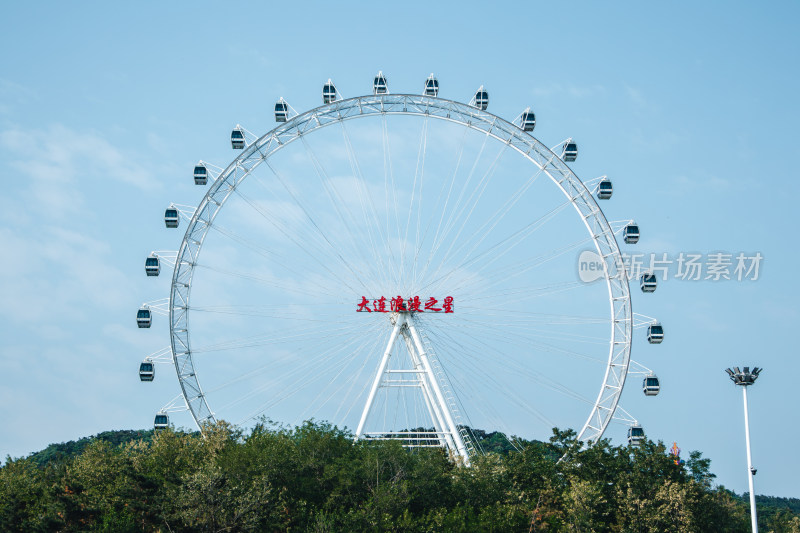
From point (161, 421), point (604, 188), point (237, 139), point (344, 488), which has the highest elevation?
→ point (237, 139)

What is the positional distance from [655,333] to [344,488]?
2041 cm

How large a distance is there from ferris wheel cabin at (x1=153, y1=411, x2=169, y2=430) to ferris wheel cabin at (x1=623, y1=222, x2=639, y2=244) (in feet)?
91.0

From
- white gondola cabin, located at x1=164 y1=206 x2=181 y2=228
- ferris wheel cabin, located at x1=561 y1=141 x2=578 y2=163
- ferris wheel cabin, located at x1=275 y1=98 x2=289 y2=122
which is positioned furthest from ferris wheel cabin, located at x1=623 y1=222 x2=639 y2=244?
white gondola cabin, located at x1=164 y1=206 x2=181 y2=228

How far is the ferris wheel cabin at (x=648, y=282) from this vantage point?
5397cm

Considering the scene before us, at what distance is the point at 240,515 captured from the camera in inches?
1574

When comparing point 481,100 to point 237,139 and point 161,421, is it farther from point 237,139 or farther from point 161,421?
point 161,421

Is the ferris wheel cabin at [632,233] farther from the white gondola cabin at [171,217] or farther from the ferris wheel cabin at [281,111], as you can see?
the white gondola cabin at [171,217]

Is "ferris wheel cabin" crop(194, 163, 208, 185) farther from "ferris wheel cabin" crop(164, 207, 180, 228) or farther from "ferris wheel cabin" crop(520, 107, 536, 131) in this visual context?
"ferris wheel cabin" crop(520, 107, 536, 131)

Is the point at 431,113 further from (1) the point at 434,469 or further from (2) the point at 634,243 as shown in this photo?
(1) the point at 434,469

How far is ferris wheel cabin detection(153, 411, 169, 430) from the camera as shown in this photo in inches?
2041

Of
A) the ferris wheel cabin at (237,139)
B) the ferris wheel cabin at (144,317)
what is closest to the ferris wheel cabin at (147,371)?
the ferris wheel cabin at (144,317)

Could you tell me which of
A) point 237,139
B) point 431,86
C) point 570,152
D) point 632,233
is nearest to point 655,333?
point 632,233

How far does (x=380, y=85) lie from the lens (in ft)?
179

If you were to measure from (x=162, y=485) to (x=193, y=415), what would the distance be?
8.45m
